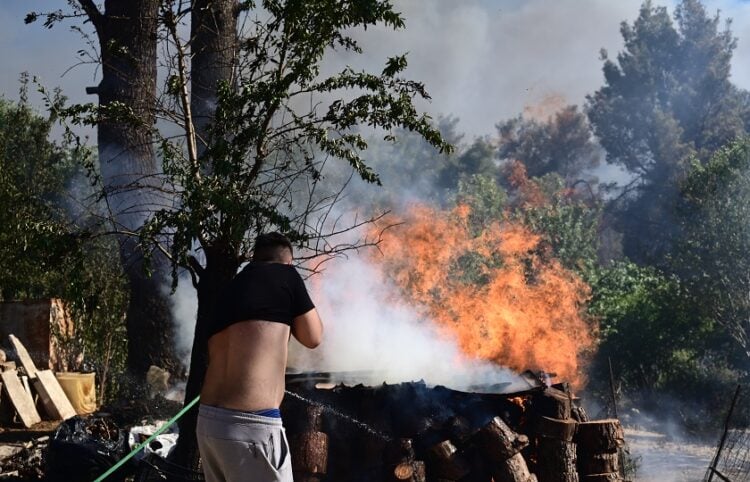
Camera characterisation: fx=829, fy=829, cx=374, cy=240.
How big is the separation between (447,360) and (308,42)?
4296 millimetres

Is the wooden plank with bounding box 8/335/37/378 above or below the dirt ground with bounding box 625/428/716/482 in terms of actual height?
above

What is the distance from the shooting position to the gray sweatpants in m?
4.44

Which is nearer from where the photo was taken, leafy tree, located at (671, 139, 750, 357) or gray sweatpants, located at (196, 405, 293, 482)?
gray sweatpants, located at (196, 405, 293, 482)

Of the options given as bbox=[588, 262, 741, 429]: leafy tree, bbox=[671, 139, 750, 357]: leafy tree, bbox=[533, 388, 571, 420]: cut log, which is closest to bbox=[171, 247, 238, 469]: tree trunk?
bbox=[533, 388, 571, 420]: cut log

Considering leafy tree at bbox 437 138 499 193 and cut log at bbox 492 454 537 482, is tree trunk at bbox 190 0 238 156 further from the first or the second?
leafy tree at bbox 437 138 499 193

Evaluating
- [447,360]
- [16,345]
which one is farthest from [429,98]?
[16,345]

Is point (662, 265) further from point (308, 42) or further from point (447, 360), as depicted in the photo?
point (308, 42)

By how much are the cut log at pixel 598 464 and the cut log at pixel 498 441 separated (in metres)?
0.72

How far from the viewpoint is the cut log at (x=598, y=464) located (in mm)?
7418

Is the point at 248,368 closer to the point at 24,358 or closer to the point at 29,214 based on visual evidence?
the point at 29,214

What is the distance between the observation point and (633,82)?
149 ft

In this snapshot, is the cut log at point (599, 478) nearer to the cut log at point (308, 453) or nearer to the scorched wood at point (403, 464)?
the scorched wood at point (403, 464)

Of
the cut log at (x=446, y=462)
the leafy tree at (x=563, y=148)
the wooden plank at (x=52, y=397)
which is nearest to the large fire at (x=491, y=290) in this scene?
the cut log at (x=446, y=462)

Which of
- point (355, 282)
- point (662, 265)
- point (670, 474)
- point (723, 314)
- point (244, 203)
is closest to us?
point (244, 203)
